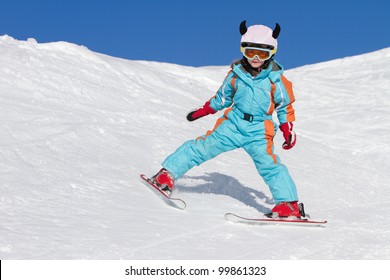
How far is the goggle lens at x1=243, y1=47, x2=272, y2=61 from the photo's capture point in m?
5.30

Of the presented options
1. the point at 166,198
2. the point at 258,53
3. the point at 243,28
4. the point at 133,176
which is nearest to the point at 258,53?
the point at 258,53

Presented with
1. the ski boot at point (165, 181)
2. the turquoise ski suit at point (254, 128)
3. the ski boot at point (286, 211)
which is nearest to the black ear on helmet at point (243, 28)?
the turquoise ski suit at point (254, 128)

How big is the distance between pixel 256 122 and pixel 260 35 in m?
0.73

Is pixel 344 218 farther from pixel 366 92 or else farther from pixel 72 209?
pixel 366 92

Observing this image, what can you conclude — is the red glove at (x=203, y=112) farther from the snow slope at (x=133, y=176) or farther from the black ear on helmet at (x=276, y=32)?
the black ear on helmet at (x=276, y=32)

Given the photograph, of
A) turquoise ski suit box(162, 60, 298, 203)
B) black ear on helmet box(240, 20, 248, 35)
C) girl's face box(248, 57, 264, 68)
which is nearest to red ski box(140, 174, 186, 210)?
turquoise ski suit box(162, 60, 298, 203)

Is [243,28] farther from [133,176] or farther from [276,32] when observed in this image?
[133,176]

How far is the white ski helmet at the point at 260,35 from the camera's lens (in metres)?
5.32

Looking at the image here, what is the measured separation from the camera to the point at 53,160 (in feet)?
19.0

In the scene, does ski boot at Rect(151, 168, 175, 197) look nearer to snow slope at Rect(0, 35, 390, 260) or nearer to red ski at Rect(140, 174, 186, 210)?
red ski at Rect(140, 174, 186, 210)

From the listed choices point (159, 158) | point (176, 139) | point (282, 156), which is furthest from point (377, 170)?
point (159, 158)

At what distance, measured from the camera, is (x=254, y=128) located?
5426 mm

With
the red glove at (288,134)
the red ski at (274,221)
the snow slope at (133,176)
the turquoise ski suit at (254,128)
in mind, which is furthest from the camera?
the red glove at (288,134)

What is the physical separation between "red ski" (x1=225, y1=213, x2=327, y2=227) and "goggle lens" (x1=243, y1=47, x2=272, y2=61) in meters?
1.33
